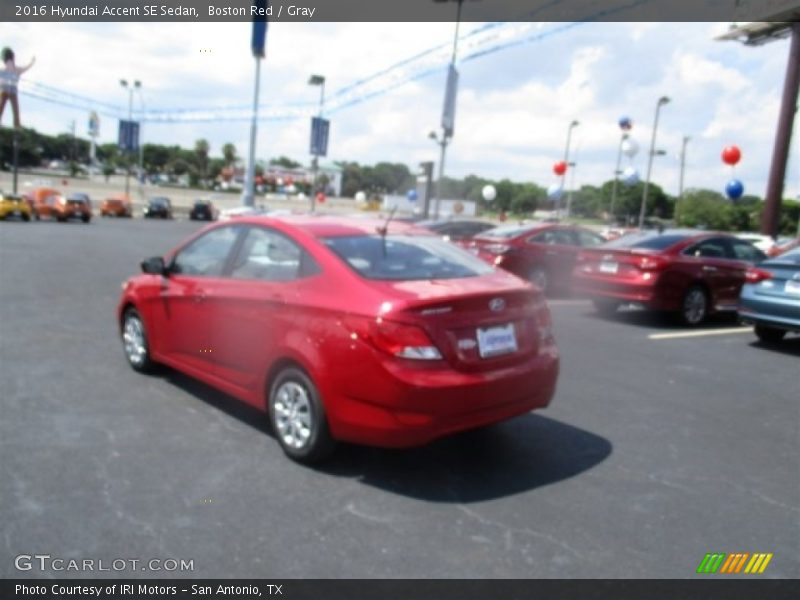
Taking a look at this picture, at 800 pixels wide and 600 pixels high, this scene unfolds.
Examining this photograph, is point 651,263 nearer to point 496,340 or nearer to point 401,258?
point 401,258

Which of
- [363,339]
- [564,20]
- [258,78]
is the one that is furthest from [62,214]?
[363,339]

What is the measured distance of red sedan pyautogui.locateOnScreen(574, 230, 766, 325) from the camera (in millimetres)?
9805

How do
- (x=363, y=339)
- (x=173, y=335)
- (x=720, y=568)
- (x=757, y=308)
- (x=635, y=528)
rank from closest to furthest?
(x=720, y=568) < (x=635, y=528) < (x=363, y=339) < (x=173, y=335) < (x=757, y=308)

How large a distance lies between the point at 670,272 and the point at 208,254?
693 cm

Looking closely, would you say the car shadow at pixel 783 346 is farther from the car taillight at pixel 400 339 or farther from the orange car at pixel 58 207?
the orange car at pixel 58 207

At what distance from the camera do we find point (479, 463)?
4.50 meters

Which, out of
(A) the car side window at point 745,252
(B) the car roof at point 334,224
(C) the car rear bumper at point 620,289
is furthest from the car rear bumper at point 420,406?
(A) the car side window at point 745,252

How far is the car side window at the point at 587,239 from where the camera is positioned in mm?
13665

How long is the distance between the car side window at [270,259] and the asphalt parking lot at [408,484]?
116cm

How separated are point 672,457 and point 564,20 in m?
11.4

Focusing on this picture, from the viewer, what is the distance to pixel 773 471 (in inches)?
178

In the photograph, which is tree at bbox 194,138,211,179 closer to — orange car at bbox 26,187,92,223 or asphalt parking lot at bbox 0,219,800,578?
orange car at bbox 26,187,92,223

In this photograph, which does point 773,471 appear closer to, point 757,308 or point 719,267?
point 757,308

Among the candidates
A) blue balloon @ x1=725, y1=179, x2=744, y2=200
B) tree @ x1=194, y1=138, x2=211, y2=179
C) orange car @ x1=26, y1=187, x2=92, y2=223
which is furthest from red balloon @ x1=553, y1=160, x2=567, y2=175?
tree @ x1=194, y1=138, x2=211, y2=179
